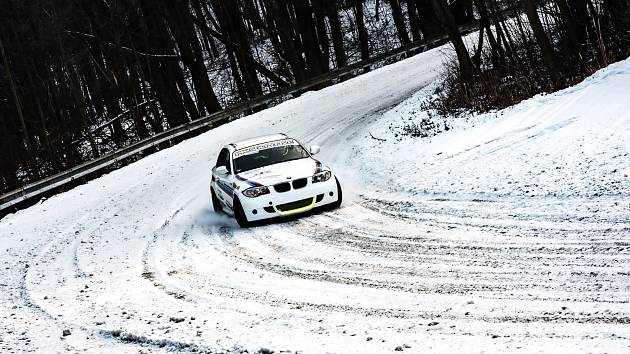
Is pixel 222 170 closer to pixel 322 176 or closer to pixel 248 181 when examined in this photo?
pixel 248 181

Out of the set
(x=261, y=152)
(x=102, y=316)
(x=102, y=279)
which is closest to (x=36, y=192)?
(x=261, y=152)

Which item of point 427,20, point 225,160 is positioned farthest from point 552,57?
point 427,20

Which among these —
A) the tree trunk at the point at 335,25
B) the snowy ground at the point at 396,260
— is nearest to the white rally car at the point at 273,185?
the snowy ground at the point at 396,260

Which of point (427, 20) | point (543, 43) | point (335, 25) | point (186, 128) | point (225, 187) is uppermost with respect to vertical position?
point (335, 25)

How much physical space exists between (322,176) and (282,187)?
0.80 meters

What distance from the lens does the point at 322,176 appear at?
41.5 feet

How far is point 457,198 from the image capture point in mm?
11172

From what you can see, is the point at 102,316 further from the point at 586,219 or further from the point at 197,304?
the point at 586,219

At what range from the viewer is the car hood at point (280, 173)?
12508mm

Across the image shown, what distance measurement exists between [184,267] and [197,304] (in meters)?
2.20

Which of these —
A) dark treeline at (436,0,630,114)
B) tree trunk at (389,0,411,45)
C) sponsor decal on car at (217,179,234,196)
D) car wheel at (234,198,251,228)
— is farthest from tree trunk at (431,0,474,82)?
tree trunk at (389,0,411,45)

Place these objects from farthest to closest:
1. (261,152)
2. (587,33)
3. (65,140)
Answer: (65,140)
(587,33)
(261,152)

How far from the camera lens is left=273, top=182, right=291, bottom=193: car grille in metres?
12.3

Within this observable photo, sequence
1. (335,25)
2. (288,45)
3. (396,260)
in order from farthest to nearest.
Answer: (335,25) < (288,45) < (396,260)
